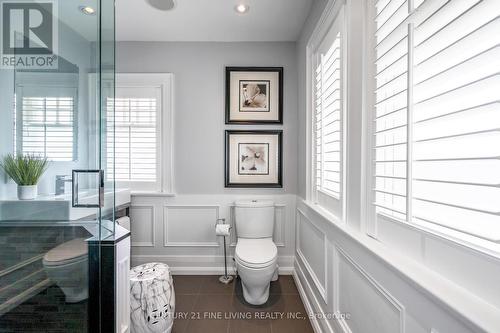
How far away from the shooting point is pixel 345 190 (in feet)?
4.45

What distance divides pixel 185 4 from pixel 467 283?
2.42m

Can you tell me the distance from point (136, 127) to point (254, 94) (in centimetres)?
131

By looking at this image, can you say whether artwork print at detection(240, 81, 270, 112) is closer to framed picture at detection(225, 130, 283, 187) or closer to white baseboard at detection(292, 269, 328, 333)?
framed picture at detection(225, 130, 283, 187)

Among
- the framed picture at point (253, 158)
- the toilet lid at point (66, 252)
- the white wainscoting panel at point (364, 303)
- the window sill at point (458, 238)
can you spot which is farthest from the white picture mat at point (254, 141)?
the window sill at point (458, 238)

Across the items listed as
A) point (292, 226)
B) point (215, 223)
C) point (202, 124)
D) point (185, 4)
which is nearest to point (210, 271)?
point (215, 223)

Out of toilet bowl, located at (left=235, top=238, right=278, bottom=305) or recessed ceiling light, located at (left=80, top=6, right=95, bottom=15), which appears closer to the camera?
recessed ceiling light, located at (left=80, top=6, right=95, bottom=15)

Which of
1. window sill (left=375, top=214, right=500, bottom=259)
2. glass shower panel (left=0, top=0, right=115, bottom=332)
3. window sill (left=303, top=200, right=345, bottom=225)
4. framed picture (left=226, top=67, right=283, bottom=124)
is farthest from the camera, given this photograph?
framed picture (left=226, top=67, right=283, bottom=124)

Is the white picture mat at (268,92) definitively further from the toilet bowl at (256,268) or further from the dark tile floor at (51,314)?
the dark tile floor at (51,314)

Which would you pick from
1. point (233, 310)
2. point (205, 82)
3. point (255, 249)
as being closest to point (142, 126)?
point (205, 82)

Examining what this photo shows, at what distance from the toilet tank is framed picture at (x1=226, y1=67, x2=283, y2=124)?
87 centimetres

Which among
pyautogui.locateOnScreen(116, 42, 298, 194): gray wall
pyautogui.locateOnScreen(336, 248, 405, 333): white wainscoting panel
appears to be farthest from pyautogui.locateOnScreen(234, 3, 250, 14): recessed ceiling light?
pyautogui.locateOnScreen(336, 248, 405, 333): white wainscoting panel

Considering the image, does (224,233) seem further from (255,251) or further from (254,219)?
(255,251)

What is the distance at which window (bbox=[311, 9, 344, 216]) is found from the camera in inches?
57.5

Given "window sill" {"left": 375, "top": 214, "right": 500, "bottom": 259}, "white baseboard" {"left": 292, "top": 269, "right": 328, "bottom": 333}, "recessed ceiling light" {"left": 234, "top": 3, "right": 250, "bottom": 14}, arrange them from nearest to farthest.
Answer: "window sill" {"left": 375, "top": 214, "right": 500, "bottom": 259}
"white baseboard" {"left": 292, "top": 269, "right": 328, "bottom": 333}
"recessed ceiling light" {"left": 234, "top": 3, "right": 250, "bottom": 14}
